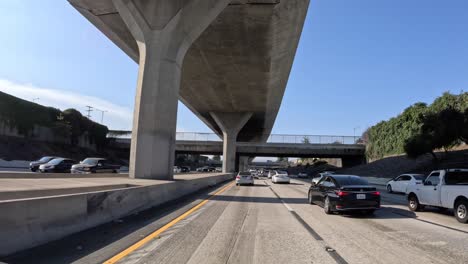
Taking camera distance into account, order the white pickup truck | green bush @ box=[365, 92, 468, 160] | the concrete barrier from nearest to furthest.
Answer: the concrete barrier, the white pickup truck, green bush @ box=[365, 92, 468, 160]

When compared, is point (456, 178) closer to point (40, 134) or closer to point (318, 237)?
point (318, 237)

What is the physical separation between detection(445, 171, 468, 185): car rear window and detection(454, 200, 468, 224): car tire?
0.77 meters

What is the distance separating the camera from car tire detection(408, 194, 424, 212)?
589 inches

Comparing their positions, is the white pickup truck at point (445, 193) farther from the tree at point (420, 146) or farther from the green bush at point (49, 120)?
the green bush at point (49, 120)

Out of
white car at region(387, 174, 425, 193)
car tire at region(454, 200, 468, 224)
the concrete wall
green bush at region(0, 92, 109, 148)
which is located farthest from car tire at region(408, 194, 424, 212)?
green bush at region(0, 92, 109, 148)

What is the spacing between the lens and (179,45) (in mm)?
21266

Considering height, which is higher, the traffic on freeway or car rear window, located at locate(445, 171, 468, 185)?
car rear window, located at locate(445, 171, 468, 185)

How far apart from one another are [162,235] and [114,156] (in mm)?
85723

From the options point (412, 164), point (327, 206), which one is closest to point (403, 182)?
point (327, 206)

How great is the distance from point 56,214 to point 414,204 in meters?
12.9

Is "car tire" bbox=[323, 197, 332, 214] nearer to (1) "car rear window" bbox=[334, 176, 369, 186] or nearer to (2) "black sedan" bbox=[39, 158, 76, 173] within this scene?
(1) "car rear window" bbox=[334, 176, 369, 186]

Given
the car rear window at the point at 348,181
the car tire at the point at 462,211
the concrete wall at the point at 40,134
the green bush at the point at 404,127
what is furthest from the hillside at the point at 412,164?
the concrete wall at the point at 40,134

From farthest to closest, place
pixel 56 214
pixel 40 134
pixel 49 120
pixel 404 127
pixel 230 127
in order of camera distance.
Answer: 1. pixel 49 120
2. pixel 40 134
3. pixel 230 127
4. pixel 404 127
5. pixel 56 214

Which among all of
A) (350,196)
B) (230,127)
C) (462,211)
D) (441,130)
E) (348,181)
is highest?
(230,127)
